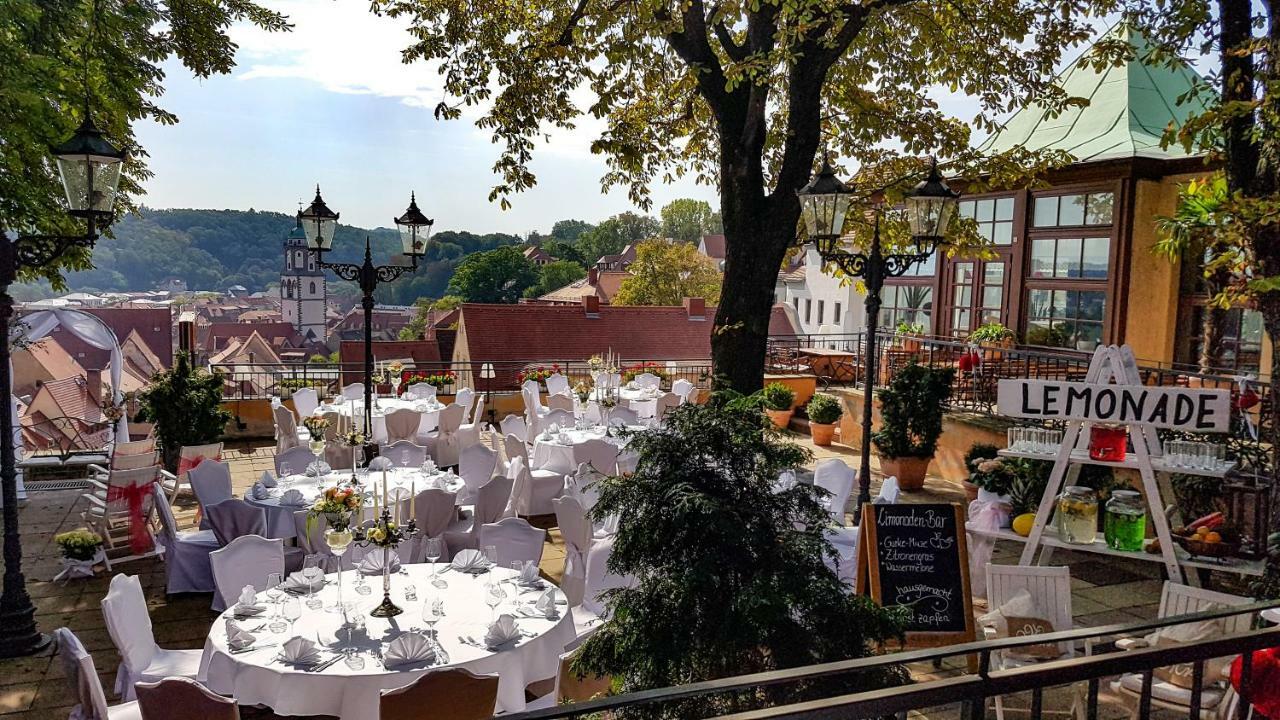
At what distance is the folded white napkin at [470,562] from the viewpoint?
17.2ft

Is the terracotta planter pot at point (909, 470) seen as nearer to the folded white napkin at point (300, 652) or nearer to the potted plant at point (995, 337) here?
the potted plant at point (995, 337)

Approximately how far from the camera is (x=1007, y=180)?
28.5 ft

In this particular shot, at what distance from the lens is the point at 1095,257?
13453 mm

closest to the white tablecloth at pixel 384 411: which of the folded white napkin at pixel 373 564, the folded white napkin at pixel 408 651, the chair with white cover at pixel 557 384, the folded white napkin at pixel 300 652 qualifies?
the chair with white cover at pixel 557 384

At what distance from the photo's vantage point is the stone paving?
498cm

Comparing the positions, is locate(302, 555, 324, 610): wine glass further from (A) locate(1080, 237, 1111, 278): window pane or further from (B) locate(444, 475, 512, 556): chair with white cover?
(A) locate(1080, 237, 1111, 278): window pane

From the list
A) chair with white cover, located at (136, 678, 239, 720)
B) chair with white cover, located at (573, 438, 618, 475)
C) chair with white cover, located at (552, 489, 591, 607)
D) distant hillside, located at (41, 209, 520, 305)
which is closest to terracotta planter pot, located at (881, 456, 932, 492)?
chair with white cover, located at (573, 438, 618, 475)

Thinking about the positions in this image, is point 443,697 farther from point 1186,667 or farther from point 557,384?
point 557,384

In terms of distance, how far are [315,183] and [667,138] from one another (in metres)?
3.78

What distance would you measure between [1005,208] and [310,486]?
13.0 meters

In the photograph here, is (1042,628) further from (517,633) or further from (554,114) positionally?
(554,114)

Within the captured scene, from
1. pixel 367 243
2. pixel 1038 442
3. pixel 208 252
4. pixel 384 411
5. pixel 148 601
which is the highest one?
pixel 208 252

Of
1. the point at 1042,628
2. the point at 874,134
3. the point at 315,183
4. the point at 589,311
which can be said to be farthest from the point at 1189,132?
the point at 589,311

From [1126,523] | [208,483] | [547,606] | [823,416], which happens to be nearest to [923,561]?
[1126,523]
